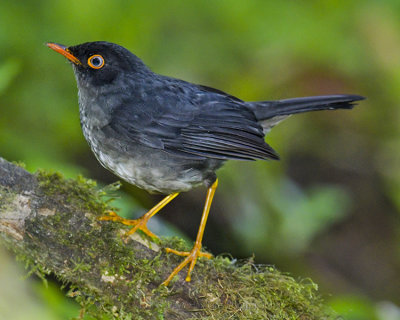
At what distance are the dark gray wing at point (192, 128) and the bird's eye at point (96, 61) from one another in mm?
402

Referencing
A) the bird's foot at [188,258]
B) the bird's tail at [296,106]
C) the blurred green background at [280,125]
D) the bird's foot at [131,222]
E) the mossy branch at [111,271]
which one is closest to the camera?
the mossy branch at [111,271]

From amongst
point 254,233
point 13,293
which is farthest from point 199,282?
point 254,233

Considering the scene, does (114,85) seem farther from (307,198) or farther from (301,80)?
(301,80)

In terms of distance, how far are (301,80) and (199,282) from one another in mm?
5091

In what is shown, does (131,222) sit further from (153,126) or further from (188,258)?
(153,126)

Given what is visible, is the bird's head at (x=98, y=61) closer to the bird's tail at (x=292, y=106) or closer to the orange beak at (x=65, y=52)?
the orange beak at (x=65, y=52)

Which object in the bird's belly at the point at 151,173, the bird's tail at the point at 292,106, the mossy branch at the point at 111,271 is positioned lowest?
the mossy branch at the point at 111,271

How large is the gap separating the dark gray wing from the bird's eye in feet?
1.32

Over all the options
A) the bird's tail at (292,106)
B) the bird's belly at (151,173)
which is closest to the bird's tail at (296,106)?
the bird's tail at (292,106)

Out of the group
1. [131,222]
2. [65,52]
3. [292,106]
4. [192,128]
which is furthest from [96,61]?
[292,106]

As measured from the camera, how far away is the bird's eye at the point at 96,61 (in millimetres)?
4105

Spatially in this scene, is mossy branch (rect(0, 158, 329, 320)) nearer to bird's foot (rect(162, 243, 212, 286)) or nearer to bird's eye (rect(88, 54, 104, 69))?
bird's foot (rect(162, 243, 212, 286))

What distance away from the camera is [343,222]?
7105 mm

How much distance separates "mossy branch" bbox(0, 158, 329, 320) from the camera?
316cm
